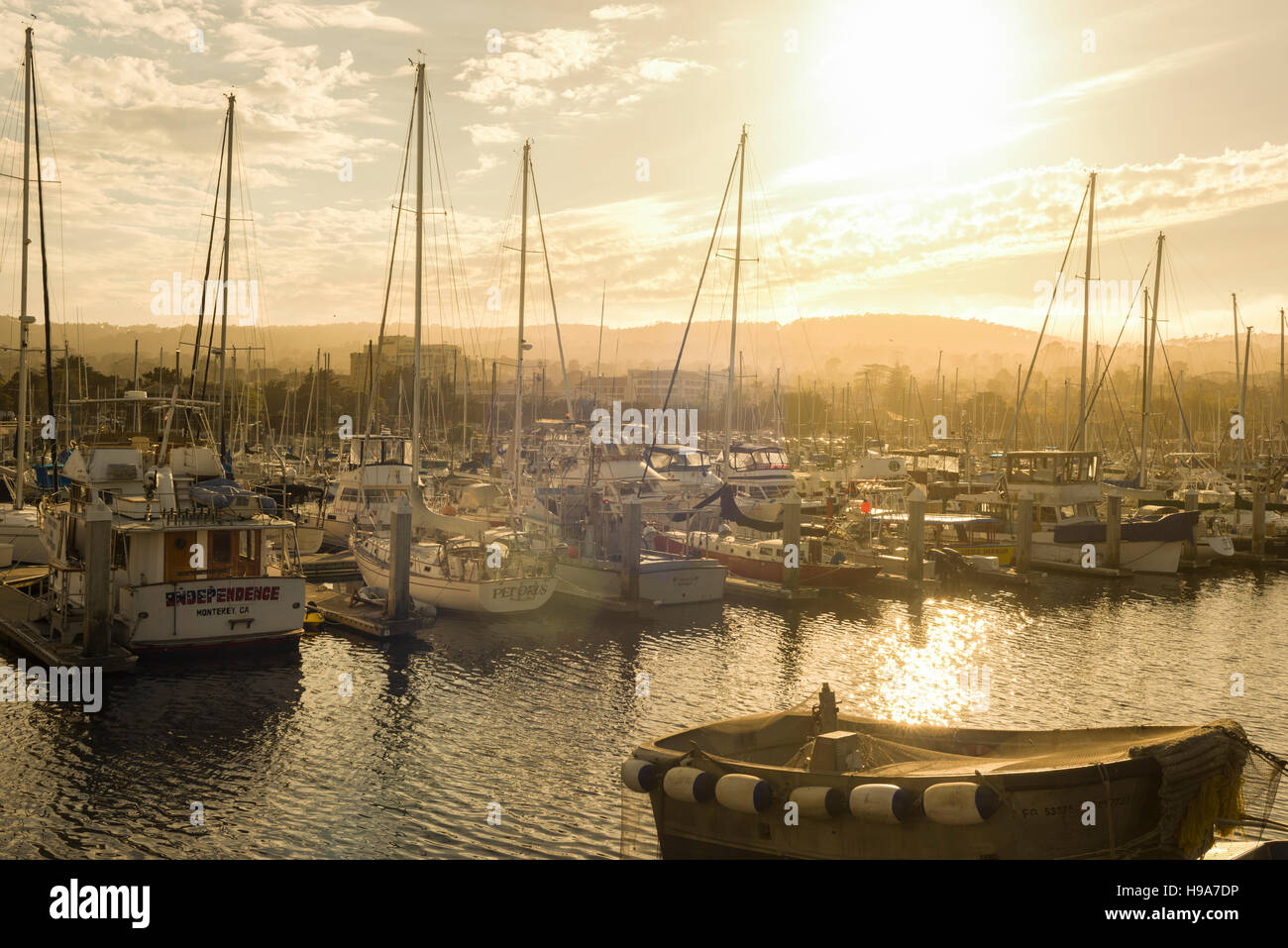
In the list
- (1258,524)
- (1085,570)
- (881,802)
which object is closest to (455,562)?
(881,802)

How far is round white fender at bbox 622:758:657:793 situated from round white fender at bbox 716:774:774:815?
0.92 m

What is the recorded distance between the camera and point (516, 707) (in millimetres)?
21391

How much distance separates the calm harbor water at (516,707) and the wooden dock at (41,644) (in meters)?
0.52

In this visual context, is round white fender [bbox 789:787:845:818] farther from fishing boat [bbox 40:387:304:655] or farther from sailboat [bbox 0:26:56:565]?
sailboat [bbox 0:26:56:565]

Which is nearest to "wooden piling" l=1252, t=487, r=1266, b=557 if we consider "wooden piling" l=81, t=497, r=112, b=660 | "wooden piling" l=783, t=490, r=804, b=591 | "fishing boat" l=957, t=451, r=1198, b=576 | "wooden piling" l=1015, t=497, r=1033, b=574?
"fishing boat" l=957, t=451, r=1198, b=576

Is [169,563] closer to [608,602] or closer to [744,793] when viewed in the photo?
[608,602]

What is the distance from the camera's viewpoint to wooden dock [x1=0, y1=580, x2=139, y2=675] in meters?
22.0

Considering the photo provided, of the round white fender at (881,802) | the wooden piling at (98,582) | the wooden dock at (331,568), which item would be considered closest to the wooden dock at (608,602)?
the wooden dock at (331,568)

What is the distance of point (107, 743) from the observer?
59.3 feet

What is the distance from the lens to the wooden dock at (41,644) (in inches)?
864

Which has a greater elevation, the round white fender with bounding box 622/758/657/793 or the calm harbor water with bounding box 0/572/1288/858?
the round white fender with bounding box 622/758/657/793

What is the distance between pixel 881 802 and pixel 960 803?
0.84 metres
